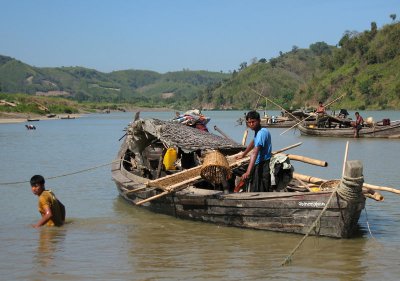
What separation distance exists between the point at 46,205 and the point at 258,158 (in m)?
3.25

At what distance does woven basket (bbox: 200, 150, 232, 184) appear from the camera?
8.76 meters

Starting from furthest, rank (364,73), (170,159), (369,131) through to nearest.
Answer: (364,73) < (369,131) < (170,159)

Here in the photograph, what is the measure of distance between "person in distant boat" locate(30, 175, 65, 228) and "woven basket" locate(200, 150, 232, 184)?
90.7 inches

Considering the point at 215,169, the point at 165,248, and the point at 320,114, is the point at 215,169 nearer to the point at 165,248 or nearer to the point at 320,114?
the point at 165,248

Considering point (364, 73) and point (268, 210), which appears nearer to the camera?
point (268, 210)

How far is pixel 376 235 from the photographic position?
8758mm

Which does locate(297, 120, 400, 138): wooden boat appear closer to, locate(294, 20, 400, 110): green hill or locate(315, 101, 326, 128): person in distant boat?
locate(315, 101, 326, 128): person in distant boat

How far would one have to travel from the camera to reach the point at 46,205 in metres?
9.07

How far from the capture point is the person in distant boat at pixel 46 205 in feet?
29.2

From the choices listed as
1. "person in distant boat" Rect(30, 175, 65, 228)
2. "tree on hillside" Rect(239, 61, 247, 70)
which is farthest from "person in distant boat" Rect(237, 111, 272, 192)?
"tree on hillside" Rect(239, 61, 247, 70)

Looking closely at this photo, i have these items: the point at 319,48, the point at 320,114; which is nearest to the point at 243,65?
the point at 319,48

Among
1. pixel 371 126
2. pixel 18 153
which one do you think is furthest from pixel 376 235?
pixel 371 126

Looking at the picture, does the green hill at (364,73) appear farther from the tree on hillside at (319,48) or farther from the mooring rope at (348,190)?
the tree on hillside at (319,48)

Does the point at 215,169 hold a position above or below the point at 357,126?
above
